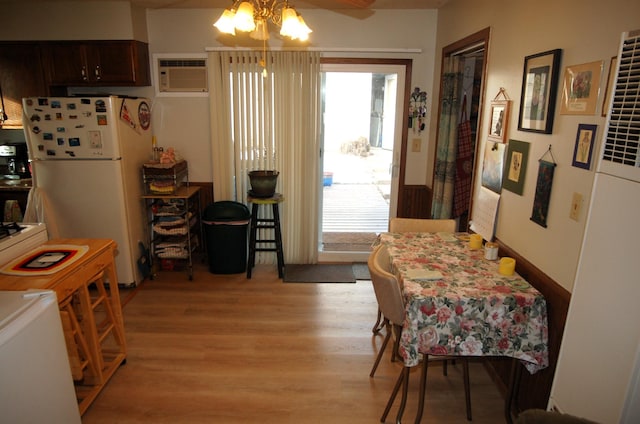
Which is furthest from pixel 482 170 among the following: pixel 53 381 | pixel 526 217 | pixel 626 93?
pixel 53 381

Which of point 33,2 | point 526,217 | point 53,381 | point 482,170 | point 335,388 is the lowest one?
point 335,388

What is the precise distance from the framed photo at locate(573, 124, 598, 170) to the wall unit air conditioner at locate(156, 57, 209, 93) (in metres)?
3.31

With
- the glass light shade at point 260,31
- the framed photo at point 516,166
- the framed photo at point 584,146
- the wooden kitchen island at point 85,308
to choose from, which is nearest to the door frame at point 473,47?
the framed photo at point 516,166

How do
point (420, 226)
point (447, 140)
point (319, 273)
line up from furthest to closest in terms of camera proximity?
point (319, 273), point (447, 140), point (420, 226)

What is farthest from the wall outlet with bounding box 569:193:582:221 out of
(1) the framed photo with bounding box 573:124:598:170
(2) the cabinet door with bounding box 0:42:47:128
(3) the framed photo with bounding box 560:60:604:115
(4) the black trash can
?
(2) the cabinet door with bounding box 0:42:47:128

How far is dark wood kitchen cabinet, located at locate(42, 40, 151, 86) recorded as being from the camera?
3.65 m

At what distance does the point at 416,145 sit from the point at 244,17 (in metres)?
2.68

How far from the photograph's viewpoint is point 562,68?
1.97 metres

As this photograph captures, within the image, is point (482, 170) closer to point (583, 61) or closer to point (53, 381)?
point (583, 61)

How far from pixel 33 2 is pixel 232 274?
305 centimetres

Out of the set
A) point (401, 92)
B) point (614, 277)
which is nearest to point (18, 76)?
point (401, 92)

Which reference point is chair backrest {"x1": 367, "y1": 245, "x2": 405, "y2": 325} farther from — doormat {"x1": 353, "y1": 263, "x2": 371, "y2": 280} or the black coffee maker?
the black coffee maker

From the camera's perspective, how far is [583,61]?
1.81 meters

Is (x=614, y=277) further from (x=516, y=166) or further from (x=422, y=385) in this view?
(x=516, y=166)
